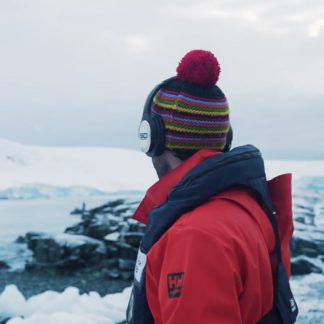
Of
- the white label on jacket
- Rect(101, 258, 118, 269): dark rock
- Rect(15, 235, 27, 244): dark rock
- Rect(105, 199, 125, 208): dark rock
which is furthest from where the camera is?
Rect(105, 199, 125, 208): dark rock

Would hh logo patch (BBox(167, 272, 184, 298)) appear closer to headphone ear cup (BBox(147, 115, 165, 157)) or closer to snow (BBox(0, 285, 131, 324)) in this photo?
headphone ear cup (BBox(147, 115, 165, 157))

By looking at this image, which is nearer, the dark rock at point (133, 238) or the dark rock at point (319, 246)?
the dark rock at point (319, 246)

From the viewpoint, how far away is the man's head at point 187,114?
1.60 m

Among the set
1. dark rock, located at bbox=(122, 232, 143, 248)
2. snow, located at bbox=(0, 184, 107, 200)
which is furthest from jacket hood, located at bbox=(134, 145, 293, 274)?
snow, located at bbox=(0, 184, 107, 200)

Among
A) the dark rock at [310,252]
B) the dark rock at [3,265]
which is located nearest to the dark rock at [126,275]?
the dark rock at [3,265]

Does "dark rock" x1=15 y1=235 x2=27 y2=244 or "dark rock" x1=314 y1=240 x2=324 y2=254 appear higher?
"dark rock" x1=314 y1=240 x2=324 y2=254

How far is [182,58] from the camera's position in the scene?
1713 millimetres

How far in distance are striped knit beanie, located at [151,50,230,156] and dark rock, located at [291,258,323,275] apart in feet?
30.4

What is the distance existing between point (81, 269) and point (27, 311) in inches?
181

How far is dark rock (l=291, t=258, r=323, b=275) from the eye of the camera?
410 inches

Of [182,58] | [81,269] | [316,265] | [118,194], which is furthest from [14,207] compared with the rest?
[182,58]

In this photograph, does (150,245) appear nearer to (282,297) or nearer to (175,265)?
(175,265)

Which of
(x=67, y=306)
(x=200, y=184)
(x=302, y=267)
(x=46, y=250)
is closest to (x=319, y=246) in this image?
(x=302, y=267)

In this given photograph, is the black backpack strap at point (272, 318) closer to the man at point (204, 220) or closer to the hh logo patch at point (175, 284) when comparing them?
the man at point (204, 220)
